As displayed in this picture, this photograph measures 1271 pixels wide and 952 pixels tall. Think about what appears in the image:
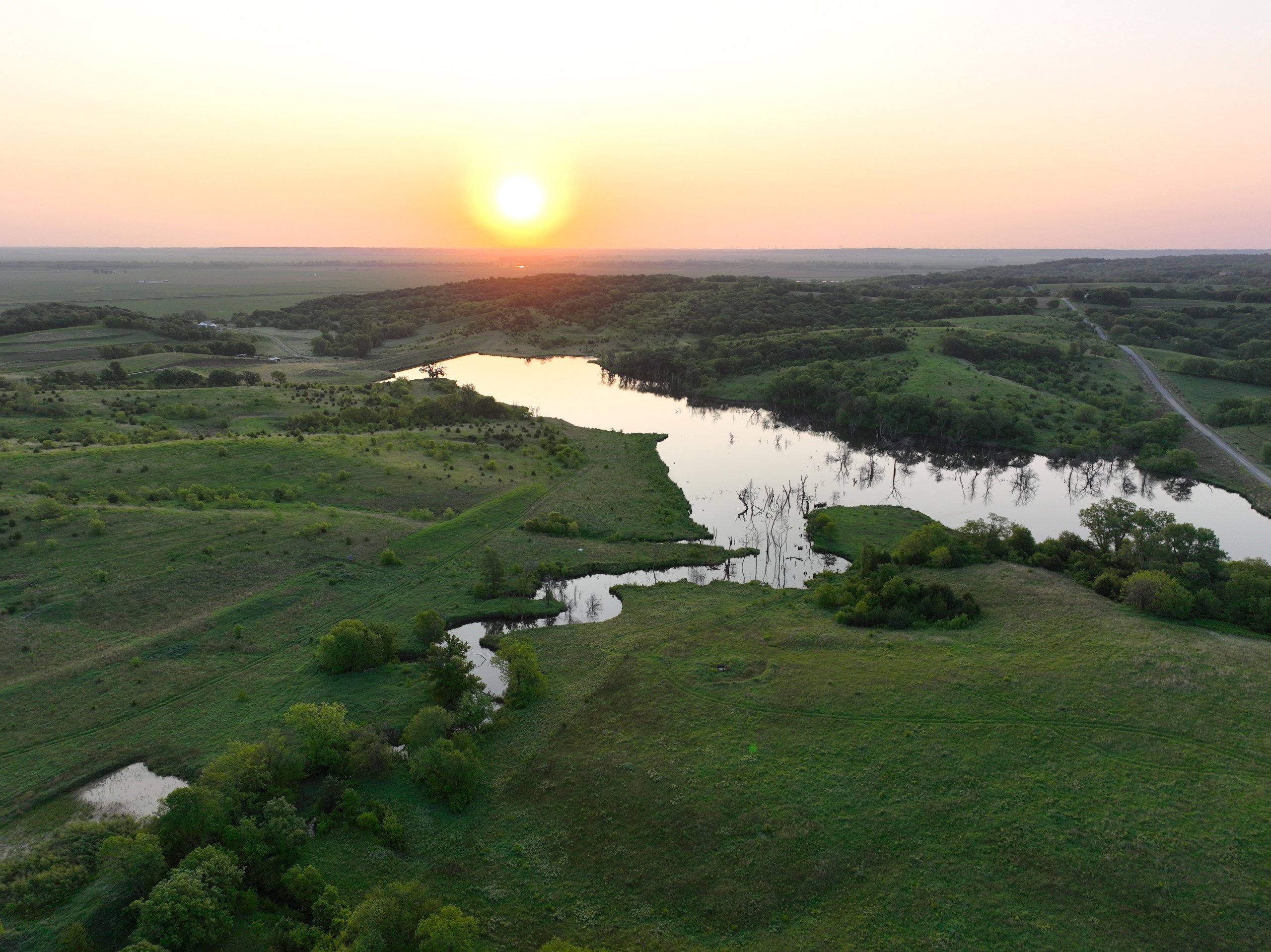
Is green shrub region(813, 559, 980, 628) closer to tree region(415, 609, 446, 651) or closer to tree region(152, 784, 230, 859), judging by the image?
tree region(415, 609, 446, 651)

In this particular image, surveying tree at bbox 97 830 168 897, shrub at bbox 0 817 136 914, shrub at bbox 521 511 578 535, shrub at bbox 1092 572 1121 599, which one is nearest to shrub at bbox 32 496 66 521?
shrub at bbox 0 817 136 914

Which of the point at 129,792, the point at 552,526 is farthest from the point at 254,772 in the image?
the point at 552,526

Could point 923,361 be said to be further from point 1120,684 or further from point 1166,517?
point 1120,684

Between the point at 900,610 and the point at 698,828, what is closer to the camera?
the point at 698,828

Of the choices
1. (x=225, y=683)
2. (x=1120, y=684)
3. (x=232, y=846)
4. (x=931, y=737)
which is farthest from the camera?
(x=225, y=683)

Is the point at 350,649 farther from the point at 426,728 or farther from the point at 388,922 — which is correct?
the point at 388,922

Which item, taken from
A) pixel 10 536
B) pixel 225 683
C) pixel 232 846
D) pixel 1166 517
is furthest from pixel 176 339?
pixel 1166 517
